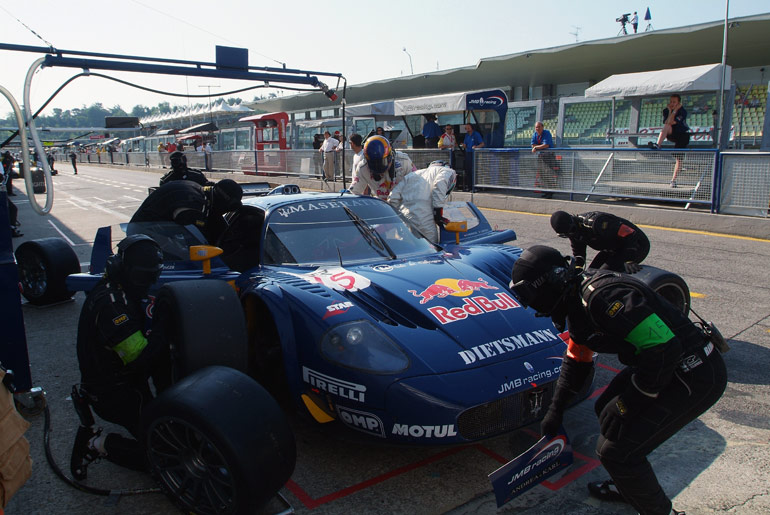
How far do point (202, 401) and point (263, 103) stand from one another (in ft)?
140

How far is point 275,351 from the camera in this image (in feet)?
12.1

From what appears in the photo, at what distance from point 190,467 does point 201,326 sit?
0.78 meters

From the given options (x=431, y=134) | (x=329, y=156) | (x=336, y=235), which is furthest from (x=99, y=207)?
(x=336, y=235)

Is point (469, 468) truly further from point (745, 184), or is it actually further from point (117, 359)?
point (745, 184)

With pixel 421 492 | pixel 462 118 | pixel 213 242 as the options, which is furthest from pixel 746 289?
pixel 462 118

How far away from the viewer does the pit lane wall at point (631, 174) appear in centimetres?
977

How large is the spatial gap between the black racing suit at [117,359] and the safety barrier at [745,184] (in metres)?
9.71

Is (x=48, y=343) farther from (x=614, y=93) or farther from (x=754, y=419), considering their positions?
(x=614, y=93)

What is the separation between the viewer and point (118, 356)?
3.15m

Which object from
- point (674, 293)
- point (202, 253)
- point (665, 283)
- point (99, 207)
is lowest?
point (99, 207)

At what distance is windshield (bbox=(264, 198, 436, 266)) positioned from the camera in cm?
436

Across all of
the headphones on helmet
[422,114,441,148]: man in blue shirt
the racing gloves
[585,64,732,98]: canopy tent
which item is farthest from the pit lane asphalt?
[422,114,441,148]: man in blue shirt

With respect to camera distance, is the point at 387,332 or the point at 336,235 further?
the point at 336,235

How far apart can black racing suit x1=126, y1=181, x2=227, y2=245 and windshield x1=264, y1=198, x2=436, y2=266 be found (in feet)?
2.84
